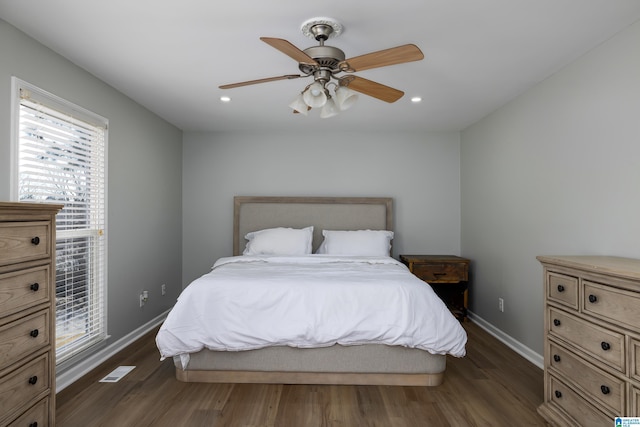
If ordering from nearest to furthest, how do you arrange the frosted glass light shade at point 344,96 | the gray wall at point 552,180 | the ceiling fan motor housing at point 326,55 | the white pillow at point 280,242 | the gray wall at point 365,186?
the ceiling fan motor housing at point 326,55, the gray wall at point 552,180, the frosted glass light shade at point 344,96, the white pillow at point 280,242, the gray wall at point 365,186

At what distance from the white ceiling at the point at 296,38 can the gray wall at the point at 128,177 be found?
14 centimetres

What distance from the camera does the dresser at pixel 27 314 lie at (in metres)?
1.62

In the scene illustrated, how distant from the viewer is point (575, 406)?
6.51 feet

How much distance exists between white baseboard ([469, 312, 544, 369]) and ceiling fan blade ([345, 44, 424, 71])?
255cm

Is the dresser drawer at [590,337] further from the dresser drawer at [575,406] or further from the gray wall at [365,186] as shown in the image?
the gray wall at [365,186]

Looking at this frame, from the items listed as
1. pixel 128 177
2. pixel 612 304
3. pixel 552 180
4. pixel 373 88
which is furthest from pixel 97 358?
pixel 552 180

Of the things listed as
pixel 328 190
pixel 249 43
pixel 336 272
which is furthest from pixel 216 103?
pixel 336 272

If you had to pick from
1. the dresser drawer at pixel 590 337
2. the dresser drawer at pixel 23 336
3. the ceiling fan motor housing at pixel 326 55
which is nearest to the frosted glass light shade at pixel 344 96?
the ceiling fan motor housing at pixel 326 55

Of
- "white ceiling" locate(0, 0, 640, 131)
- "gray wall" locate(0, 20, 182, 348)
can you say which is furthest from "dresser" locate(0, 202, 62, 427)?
"white ceiling" locate(0, 0, 640, 131)

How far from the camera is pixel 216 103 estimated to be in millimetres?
3658

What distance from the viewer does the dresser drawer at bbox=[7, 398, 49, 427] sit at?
169 cm

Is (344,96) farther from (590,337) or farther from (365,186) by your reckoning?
(365,186)

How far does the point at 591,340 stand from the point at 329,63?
2069mm

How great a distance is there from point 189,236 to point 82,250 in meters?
1.88
